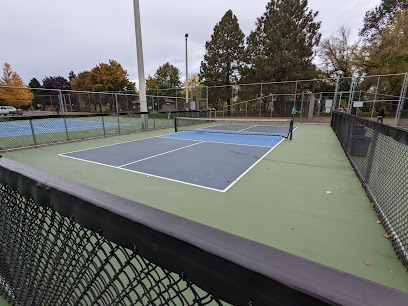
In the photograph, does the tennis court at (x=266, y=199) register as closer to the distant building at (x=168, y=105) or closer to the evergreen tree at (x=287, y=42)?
the distant building at (x=168, y=105)

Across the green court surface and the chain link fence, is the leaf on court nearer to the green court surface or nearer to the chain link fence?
the green court surface

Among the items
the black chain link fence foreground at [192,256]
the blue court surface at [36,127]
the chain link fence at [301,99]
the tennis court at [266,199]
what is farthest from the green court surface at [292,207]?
the chain link fence at [301,99]

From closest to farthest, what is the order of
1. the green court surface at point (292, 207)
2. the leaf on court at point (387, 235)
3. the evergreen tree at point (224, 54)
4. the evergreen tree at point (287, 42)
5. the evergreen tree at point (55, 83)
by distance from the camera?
the green court surface at point (292, 207)
the leaf on court at point (387, 235)
the evergreen tree at point (287, 42)
the evergreen tree at point (224, 54)
the evergreen tree at point (55, 83)

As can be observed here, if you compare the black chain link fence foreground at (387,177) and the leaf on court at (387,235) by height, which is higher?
the black chain link fence foreground at (387,177)

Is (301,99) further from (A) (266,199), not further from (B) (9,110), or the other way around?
(B) (9,110)

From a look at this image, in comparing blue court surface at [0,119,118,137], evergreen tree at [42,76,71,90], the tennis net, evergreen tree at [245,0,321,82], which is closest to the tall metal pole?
the tennis net

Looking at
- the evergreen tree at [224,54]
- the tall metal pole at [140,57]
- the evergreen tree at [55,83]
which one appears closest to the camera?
the tall metal pole at [140,57]

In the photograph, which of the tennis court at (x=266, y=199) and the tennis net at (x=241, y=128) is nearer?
the tennis court at (x=266, y=199)

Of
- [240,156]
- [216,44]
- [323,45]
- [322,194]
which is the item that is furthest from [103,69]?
[322,194]

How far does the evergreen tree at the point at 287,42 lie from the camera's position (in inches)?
1022

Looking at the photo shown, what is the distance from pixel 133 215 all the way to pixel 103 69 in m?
51.0

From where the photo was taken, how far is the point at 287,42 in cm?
2595

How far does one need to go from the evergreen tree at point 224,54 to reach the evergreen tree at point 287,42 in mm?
4615

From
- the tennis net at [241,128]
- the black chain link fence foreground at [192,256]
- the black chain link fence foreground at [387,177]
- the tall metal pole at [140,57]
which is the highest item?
the tall metal pole at [140,57]
